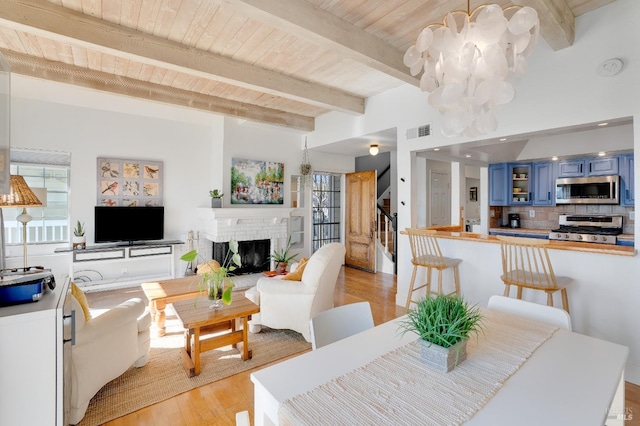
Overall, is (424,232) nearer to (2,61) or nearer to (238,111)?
(238,111)

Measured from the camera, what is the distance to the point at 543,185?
17.7ft

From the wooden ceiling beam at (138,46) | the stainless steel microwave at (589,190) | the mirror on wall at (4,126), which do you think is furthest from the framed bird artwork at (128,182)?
the stainless steel microwave at (589,190)

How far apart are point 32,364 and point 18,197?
137 centimetres

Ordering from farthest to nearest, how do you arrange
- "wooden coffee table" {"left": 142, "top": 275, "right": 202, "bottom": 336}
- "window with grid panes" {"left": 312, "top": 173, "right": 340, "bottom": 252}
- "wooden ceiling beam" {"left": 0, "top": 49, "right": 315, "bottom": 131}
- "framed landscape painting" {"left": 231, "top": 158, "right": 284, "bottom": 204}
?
"window with grid panes" {"left": 312, "top": 173, "right": 340, "bottom": 252} < "framed landscape painting" {"left": 231, "top": 158, "right": 284, "bottom": 204} < "wooden ceiling beam" {"left": 0, "top": 49, "right": 315, "bottom": 131} < "wooden coffee table" {"left": 142, "top": 275, "right": 202, "bottom": 336}

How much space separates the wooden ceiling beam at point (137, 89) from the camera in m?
3.28

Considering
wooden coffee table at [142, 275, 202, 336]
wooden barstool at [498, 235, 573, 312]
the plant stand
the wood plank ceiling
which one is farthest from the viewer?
wooden coffee table at [142, 275, 202, 336]

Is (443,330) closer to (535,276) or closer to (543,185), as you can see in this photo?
(535,276)

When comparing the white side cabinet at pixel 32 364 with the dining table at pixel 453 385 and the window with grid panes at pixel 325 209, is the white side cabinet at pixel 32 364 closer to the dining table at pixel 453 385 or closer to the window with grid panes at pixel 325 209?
the dining table at pixel 453 385

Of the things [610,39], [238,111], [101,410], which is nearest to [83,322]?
[101,410]

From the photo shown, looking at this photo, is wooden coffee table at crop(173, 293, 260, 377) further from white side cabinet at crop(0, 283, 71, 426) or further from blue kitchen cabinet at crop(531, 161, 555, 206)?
blue kitchen cabinet at crop(531, 161, 555, 206)

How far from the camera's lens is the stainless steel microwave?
179 inches

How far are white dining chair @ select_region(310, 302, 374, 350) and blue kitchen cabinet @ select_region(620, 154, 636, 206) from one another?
507cm

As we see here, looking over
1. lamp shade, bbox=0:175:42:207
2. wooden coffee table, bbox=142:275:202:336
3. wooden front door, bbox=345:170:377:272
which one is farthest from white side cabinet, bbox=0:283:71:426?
wooden front door, bbox=345:170:377:272

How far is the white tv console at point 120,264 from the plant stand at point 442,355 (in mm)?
4692
